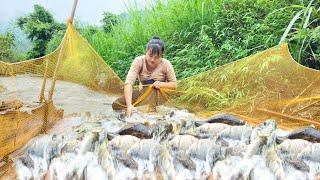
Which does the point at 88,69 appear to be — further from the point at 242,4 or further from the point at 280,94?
the point at 242,4

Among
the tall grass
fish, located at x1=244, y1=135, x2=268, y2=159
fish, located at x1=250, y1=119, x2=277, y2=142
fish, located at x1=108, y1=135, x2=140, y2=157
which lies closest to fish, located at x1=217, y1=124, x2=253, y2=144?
fish, located at x1=250, y1=119, x2=277, y2=142

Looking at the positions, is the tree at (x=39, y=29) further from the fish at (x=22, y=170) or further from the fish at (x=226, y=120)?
the fish at (x=22, y=170)

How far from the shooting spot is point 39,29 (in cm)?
1350

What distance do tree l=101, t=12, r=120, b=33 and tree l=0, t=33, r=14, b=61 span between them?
218 cm

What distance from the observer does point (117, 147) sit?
434 centimetres

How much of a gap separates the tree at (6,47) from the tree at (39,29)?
2.56 ft

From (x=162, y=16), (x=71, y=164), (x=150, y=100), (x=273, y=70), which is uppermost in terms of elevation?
(x=162, y=16)

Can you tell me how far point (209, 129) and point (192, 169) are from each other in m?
0.90

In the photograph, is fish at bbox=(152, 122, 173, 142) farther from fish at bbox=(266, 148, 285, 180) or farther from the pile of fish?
fish at bbox=(266, 148, 285, 180)

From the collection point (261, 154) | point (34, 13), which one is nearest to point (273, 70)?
point (261, 154)

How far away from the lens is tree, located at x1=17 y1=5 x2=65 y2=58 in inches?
535

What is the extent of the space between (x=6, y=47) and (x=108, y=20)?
2.42 meters

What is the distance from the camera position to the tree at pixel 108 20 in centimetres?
1290

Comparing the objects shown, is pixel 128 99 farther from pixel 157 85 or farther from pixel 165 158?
pixel 165 158
